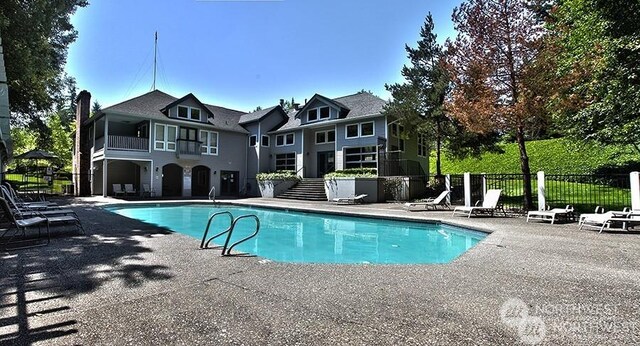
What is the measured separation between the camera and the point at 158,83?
103ft

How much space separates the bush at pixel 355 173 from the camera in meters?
19.9

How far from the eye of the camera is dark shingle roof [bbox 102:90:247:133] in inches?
867

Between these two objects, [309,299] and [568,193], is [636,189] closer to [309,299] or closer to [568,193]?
[568,193]

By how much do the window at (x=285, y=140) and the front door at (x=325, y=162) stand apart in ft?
9.11

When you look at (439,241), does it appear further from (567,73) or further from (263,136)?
(263,136)

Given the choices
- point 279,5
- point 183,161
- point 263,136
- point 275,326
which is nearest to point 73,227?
point 275,326

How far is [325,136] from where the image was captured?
84.7 ft

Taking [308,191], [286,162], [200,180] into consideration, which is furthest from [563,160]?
[200,180]

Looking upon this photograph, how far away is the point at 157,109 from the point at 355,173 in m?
15.2

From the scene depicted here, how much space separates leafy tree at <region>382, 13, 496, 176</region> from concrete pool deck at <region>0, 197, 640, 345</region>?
13.6 metres

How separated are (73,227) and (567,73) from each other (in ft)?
54.3

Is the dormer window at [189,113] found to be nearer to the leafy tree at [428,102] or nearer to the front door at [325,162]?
the front door at [325,162]

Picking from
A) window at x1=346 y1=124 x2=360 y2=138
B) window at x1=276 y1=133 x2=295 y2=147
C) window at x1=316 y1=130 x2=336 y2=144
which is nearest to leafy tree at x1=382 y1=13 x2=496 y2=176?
window at x1=346 y1=124 x2=360 y2=138

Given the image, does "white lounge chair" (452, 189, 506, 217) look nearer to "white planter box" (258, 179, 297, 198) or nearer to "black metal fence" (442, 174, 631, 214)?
"black metal fence" (442, 174, 631, 214)
